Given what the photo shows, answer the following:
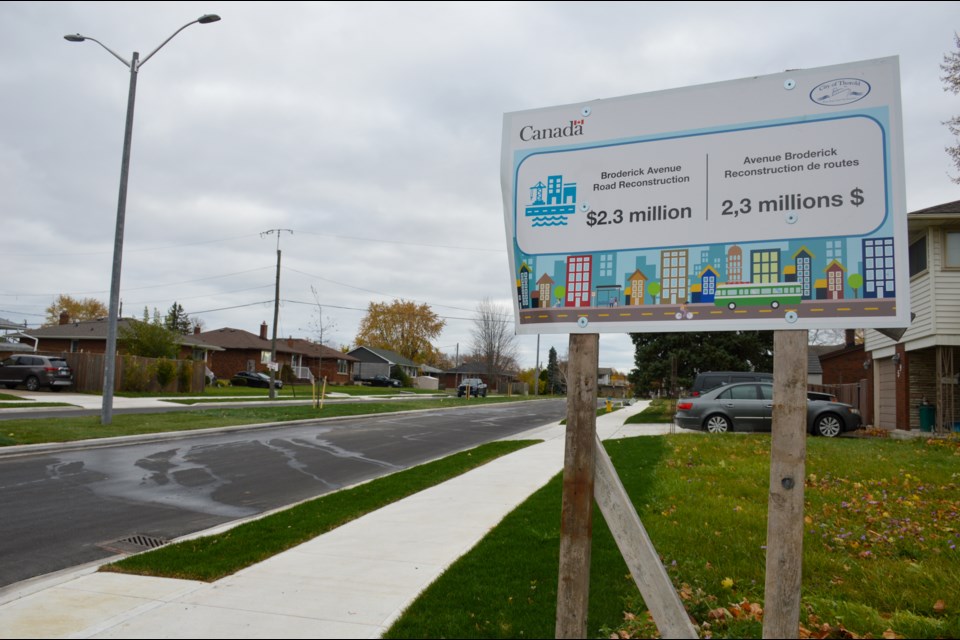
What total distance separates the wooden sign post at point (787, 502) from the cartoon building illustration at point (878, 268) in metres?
0.43

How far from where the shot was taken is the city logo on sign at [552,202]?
4250 mm

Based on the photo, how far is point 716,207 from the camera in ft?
12.7

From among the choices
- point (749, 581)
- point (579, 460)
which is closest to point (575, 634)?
point (579, 460)

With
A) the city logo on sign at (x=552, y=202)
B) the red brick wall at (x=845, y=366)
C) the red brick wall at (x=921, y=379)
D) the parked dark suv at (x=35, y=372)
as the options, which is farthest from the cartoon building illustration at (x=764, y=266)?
the parked dark suv at (x=35, y=372)

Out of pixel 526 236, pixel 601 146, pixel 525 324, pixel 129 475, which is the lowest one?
pixel 129 475

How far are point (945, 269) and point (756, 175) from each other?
16096 millimetres

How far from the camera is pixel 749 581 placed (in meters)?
5.38

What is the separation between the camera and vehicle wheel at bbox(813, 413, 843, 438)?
56.8 feet

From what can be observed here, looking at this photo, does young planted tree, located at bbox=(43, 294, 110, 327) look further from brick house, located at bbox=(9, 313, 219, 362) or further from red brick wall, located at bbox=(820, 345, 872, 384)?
red brick wall, located at bbox=(820, 345, 872, 384)

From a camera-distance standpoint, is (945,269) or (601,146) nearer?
(601,146)

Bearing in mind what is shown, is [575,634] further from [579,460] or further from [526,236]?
[526,236]

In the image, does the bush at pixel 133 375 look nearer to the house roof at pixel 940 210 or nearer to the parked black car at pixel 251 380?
the parked black car at pixel 251 380

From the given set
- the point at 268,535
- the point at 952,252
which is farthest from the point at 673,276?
the point at 952,252

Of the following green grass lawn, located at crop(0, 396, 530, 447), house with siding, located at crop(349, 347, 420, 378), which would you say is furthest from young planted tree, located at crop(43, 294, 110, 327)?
green grass lawn, located at crop(0, 396, 530, 447)
